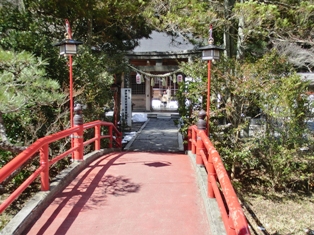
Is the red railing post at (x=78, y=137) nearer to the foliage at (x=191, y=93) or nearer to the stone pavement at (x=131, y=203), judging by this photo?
the stone pavement at (x=131, y=203)

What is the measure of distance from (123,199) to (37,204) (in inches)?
44.9

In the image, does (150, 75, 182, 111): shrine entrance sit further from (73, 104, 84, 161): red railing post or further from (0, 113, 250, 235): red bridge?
(0, 113, 250, 235): red bridge

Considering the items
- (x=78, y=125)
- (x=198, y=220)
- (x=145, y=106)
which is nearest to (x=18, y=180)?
(x=78, y=125)

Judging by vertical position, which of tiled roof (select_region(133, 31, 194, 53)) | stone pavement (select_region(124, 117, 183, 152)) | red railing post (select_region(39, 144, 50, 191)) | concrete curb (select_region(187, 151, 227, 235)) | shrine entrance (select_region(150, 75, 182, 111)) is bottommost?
stone pavement (select_region(124, 117, 183, 152))

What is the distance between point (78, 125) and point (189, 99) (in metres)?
3.42

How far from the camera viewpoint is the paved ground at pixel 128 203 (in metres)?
3.29

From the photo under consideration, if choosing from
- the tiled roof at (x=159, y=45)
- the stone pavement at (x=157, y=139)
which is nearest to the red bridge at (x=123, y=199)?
the stone pavement at (x=157, y=139)

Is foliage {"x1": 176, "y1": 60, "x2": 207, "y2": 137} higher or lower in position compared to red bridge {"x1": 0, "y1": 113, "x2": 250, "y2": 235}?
higher

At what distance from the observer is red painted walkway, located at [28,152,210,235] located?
3.28 m

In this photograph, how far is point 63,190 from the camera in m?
4.36

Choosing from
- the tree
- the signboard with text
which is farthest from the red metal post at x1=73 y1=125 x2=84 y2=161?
the signboard with text

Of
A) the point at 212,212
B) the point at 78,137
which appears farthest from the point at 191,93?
the point at 212,212

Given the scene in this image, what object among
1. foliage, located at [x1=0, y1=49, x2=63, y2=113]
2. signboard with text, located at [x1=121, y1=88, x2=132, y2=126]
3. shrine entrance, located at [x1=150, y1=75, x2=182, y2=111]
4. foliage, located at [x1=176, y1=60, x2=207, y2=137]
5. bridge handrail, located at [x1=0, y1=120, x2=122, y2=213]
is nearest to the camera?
bridge handrail, located at [x1=0, y1=120, x2=122, y2=213]

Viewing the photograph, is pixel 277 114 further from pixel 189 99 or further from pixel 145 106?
pixel 145 106
